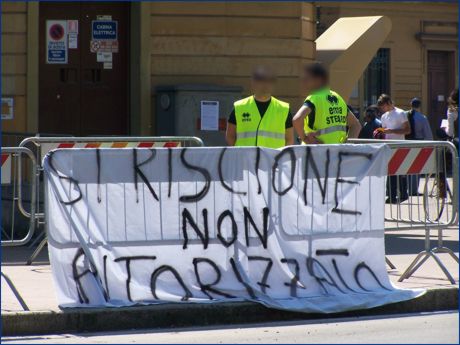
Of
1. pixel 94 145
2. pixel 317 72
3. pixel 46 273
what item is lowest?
pixel 46 273

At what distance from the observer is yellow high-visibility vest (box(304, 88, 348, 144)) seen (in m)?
10.7

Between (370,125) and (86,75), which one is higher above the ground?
(86,75)

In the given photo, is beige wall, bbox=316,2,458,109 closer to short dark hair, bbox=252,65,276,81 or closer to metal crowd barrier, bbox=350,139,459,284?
short dark hair, bbox=252,65,276,81

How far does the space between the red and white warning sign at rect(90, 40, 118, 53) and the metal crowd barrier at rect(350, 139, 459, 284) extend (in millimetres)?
6873

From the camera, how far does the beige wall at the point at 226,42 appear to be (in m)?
16.1

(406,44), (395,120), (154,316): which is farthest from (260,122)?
(406,44)

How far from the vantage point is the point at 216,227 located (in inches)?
350

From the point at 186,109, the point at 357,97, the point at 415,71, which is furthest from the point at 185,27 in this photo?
the point at 415,71

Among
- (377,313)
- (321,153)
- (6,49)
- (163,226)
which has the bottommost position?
(377,313)

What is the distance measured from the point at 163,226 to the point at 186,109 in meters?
7.15

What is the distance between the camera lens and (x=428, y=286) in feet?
31.2

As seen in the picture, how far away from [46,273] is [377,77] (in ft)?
66.3

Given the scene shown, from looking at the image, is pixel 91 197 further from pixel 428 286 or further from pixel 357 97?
pixel 357 97

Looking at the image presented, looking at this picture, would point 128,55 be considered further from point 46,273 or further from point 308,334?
point 308,334
